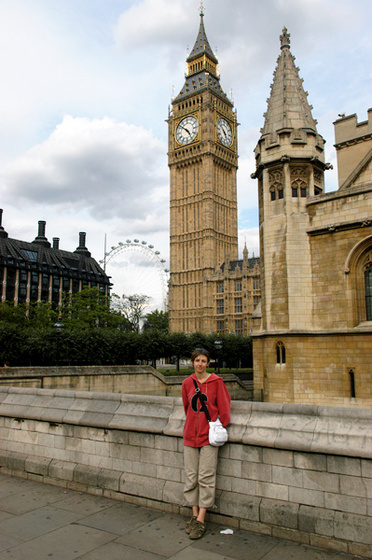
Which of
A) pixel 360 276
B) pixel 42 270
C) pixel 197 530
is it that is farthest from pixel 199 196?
pixel 197 530

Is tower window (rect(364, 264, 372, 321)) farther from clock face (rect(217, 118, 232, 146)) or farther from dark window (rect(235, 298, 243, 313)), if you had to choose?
clock face (rect(217, 118, 232, 146))

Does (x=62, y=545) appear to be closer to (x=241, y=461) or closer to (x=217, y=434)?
(x=217, y=434)

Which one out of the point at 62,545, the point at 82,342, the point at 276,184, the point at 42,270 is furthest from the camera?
the point at 42,270

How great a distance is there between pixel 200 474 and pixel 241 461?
1.89 ft

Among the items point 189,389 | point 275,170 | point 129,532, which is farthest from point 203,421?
point 275,170

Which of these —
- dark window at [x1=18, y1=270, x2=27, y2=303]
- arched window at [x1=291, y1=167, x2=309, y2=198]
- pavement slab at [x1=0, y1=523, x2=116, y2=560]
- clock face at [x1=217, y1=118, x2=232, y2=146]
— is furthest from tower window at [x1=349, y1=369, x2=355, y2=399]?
clock face at [x1=217, y1=118, x2=232, y2=146]

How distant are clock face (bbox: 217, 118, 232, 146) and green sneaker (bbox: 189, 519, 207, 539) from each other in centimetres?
9437

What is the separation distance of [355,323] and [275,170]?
7172 mm

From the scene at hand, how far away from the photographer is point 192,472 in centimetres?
540

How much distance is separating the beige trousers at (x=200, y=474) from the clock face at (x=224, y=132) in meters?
93.8

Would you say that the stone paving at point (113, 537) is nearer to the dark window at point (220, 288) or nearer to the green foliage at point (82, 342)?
the green foliage at point (82, 342)

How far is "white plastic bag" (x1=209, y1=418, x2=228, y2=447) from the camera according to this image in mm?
5316

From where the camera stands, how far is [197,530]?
5.00 meters

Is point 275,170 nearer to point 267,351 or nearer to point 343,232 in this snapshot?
point 343,232
